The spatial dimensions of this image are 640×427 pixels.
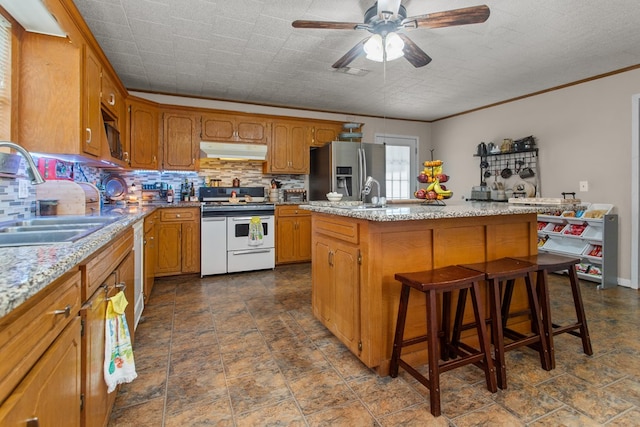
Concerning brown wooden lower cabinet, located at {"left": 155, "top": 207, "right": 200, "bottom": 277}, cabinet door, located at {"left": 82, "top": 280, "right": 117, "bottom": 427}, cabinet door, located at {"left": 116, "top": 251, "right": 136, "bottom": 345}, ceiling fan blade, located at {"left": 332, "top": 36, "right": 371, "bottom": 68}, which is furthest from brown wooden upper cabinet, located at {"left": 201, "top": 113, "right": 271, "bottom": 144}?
cabinet door, located at {"left": 82, "top": 280, "right": 117, "bottom": 427}

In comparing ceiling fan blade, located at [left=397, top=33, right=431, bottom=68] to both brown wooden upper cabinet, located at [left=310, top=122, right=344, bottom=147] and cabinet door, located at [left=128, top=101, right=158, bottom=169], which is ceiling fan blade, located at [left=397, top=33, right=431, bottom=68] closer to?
brown wooden upper cabinet, located at [left=310, top=122, right=344, bottom=147]

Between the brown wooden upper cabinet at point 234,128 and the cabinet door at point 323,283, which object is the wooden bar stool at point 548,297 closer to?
the cabinet door at point 323,283

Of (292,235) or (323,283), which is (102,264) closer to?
(323,283)

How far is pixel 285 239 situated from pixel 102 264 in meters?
3.37

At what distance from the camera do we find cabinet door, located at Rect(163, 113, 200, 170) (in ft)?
14.0

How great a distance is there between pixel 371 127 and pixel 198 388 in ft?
16.5

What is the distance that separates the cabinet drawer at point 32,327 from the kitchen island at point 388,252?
4.38ft

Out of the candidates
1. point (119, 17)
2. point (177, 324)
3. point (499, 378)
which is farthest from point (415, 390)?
point (119, 17)

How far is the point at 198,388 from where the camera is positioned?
1801 mm

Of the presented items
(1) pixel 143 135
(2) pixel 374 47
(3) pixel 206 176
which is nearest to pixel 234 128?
(3) pixel 206 176

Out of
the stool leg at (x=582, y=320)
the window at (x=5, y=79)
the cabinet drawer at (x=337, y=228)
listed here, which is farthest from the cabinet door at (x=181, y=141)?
the stool leg at (x=582, y=320)

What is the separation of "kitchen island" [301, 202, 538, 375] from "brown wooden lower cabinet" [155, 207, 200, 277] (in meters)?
2.35

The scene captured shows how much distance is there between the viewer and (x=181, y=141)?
14.2 feet

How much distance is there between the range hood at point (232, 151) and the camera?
14.4 ft
